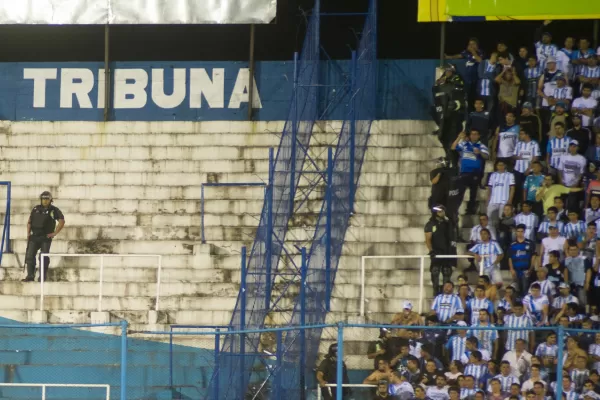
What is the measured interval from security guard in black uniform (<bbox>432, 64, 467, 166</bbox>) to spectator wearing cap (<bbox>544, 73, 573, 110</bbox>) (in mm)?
1218

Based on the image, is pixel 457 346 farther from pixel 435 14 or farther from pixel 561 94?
pixel 435 14

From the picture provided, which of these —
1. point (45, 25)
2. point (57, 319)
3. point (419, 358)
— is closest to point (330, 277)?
point (419, 358)

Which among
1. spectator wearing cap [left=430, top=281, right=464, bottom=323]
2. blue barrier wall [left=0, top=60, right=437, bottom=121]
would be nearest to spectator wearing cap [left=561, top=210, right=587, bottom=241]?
spectator wearing cap [left=430, top=281, right=464, bottom=323]

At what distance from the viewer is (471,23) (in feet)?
70.8

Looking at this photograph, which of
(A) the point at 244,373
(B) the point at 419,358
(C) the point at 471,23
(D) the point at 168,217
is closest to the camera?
(B) the point at 419,358

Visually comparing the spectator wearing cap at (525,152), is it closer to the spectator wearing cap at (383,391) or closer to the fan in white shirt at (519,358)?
the fan in white shirt at (519,358)

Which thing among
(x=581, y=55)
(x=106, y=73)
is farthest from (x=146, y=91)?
(x=581, y=55)

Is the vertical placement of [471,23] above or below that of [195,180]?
above

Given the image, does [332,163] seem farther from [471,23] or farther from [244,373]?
[471,23]

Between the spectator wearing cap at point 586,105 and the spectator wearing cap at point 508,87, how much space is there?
2.79 feet

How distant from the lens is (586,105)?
60.5 ft

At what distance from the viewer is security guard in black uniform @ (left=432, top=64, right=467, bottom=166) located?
1878 centimetres

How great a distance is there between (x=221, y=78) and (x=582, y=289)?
8.08 m

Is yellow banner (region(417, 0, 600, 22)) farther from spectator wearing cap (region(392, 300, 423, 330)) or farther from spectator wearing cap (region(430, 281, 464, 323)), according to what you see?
spectator wearing cap (region(392, 300, 423, 330))
